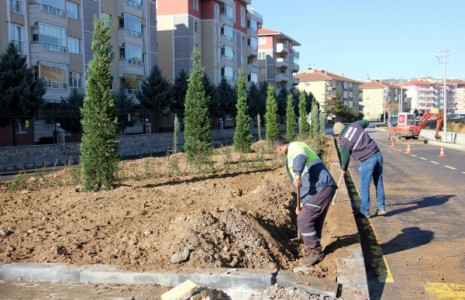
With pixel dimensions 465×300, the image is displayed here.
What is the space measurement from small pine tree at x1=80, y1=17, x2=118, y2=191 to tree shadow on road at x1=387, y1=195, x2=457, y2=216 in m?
5.59

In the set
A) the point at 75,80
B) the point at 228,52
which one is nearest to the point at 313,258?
the point at 75,80

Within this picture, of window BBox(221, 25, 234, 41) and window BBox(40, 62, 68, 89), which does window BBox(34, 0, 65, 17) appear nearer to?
window BBox(40, 62, 68, 89)

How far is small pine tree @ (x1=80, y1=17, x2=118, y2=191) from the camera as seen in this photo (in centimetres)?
991

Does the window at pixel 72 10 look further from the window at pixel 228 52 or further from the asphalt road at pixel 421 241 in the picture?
the asphalt road at pixel 421 241

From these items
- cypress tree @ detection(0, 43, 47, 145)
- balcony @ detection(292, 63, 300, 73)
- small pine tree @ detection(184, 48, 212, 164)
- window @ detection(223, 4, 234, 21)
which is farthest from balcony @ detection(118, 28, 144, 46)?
balcony @ detection(292, 63, 300, 73)

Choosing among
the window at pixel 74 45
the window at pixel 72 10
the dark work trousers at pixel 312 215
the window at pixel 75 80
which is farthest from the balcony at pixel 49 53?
the dark work trousers at pixel 312 215

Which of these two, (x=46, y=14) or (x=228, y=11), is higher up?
(x=228, y=11)

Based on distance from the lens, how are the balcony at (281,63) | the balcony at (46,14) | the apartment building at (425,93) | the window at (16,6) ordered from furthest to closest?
1. the apartment building at (425,93)
2. the balcony at (281,63)
3. the balcony at (46,14)
4. the window at (16,6)

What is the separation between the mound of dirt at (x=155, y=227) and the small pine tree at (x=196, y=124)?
4521 millimetres

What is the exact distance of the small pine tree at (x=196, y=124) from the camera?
14828mm

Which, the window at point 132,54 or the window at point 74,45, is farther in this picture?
the window at point 132,54

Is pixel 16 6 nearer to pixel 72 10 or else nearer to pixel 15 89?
pixel 72 10

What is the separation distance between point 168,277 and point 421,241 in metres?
4.04

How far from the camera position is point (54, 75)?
35594 mm
